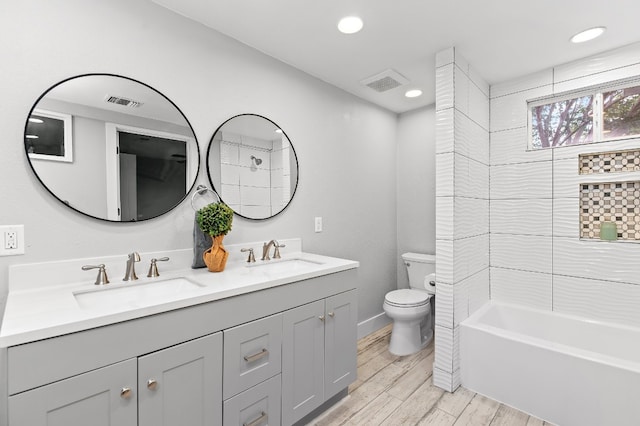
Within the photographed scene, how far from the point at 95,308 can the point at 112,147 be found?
83 centimetres

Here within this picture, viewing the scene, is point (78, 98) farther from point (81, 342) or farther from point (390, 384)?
point (390, 384)

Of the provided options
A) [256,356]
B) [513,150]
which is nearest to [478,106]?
[513,150]

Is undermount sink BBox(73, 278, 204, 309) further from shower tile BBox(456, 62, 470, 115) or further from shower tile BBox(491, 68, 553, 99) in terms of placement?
shower tile BBox(491, 68, 553, 99)

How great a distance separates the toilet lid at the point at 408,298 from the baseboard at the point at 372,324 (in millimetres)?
412

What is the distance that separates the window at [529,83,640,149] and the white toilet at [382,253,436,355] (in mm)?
1428

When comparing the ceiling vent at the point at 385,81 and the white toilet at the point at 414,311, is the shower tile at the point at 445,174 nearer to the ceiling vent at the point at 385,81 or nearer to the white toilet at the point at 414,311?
the ceiling vent at the point at 385,81

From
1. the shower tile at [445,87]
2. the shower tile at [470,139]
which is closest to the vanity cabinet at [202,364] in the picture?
the shower tile at [470,139]

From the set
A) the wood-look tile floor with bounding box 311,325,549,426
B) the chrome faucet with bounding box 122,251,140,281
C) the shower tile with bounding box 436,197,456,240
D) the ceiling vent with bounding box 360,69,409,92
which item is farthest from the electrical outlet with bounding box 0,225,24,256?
the ceiling vent with bounding box 360,69,409,92

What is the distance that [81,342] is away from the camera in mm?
979

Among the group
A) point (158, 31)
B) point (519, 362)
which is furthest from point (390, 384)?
point (158, 31)

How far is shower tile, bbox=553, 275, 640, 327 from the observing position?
212 cm

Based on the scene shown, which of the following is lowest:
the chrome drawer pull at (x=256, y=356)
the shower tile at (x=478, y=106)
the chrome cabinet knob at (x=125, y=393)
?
the chrome drawer pull at (x=256, y=356)

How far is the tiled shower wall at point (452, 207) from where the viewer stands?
6.98 ft

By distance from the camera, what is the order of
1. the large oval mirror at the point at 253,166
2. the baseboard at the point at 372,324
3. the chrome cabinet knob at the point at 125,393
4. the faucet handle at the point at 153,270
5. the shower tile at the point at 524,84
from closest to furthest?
the chrome cabinet knob at the point at 125,393
the faucet handle at the point at 153,270
the large oval mirror at the point at 253,166
the shower tile at the point at 524,84
the baseboard at the point at 372,324
